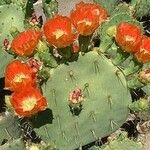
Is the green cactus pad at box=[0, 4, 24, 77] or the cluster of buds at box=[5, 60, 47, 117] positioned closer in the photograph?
the cluster of buds at box=[5, 60, 47, 117]

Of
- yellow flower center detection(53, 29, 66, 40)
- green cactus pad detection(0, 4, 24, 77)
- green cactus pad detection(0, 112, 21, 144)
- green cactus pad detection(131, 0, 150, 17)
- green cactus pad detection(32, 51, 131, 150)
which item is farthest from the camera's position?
green cactus pad detection(131, 0, 150, 17)

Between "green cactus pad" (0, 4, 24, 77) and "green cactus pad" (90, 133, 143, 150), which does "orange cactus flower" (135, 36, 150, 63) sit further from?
"green cactus pad" (0, 4, 24, 77)

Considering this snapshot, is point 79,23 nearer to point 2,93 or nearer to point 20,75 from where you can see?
point 20,75

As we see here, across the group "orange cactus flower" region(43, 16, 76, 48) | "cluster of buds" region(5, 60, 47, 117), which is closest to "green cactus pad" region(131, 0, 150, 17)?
"orange cactus flower" region(43, 16, 76, 48)

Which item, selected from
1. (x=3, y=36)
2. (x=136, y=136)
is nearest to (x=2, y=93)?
(x=3, y=36)

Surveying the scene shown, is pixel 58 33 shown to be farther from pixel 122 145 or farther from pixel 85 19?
pixel 122 145

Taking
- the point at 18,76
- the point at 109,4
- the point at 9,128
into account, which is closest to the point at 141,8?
the point at 109,4
